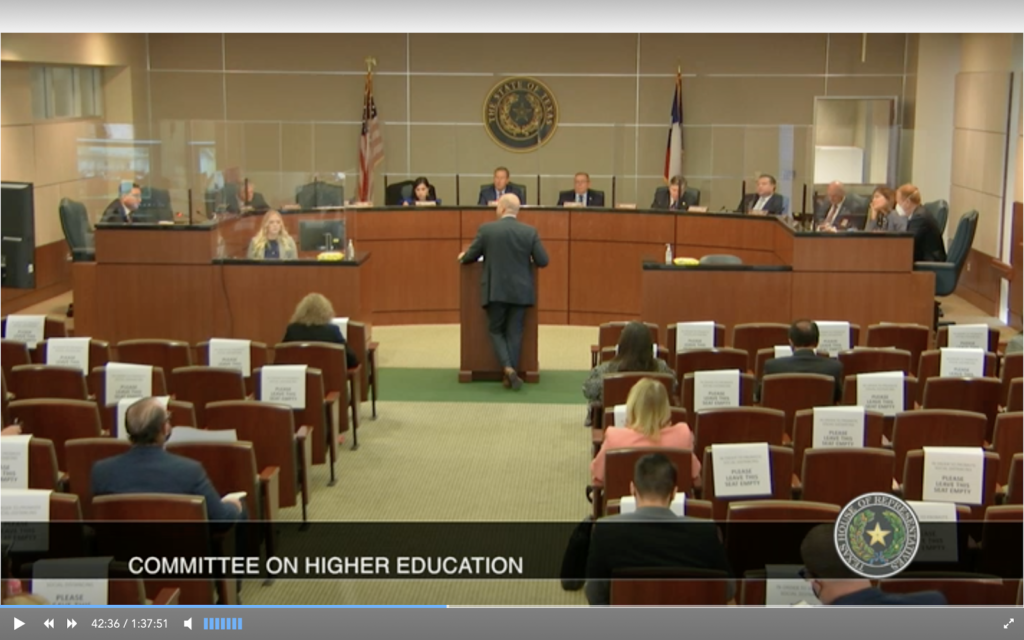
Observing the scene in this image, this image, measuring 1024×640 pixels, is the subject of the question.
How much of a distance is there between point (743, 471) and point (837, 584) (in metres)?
1.56

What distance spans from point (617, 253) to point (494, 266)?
10.4ft

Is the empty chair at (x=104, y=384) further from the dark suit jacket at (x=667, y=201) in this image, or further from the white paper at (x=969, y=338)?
the dark suit jacket at (x=667, y=201)

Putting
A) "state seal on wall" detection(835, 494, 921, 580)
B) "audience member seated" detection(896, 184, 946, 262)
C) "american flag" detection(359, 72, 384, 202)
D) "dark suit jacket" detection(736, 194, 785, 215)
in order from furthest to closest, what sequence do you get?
"american flag" detection(359, 72, 384, 202) < "dark suit jacket" detection(736, 194, 785, 215) < "audience member seated" detection(896, 184, 946, 262) < "state seal on wall" detection(835, 494, 921, 580)

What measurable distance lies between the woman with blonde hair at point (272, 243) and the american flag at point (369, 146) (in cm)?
420

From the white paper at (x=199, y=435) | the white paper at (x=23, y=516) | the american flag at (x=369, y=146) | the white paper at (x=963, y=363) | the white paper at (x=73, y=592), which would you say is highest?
the american flag at (x=369, y=146)

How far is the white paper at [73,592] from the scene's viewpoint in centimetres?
396

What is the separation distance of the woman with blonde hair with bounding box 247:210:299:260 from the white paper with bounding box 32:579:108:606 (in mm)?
6376


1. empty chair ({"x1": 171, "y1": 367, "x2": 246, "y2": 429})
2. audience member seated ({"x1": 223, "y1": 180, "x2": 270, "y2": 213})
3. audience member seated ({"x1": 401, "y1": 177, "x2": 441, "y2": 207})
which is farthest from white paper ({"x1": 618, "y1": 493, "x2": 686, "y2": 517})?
audience member seated ({"x1": 401, "y1": 177, "x2": 441, "y2": 207})

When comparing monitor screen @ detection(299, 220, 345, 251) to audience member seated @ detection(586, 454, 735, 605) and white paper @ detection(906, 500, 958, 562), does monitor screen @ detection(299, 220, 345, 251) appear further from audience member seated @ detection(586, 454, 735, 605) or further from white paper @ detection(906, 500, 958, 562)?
white paper @ detection(906, 500, 958, 562)

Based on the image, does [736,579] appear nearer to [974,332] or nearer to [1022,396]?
[1022,396]

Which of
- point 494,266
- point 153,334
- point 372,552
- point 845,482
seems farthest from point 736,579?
point 153,334

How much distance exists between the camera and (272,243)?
33.9ft

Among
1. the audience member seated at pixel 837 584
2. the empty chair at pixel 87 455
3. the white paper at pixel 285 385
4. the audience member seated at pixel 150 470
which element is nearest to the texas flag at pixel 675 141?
the white paper at pixel 285 385

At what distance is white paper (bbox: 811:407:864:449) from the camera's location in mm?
5711
